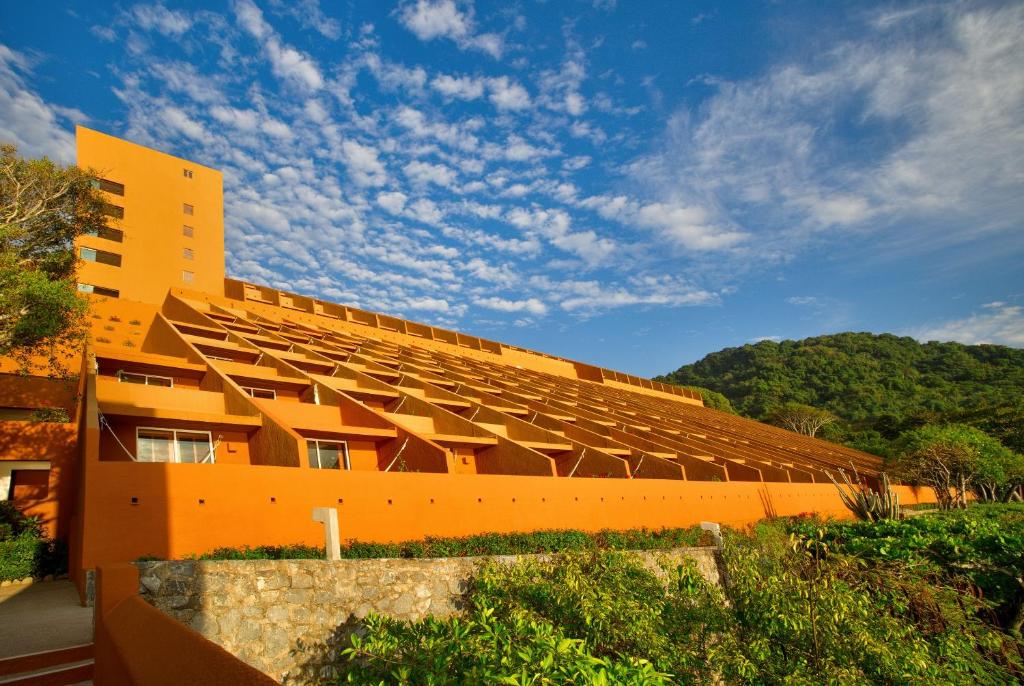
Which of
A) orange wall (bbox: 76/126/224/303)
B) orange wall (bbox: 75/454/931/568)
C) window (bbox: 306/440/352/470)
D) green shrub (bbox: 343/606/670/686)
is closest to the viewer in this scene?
green shrub (bbox: 343/606/670/686)

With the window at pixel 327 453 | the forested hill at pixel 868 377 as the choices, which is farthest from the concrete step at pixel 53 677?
the forested hill at pixel 868 377

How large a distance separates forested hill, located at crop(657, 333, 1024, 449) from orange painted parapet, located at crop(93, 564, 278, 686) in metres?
57.5

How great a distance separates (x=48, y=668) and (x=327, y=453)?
926 centimetres

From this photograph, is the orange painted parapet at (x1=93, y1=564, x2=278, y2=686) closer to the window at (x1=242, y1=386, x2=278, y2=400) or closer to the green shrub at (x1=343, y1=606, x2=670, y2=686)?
the green shrub at (x1=343, y1=606, x2=670, y2=686)

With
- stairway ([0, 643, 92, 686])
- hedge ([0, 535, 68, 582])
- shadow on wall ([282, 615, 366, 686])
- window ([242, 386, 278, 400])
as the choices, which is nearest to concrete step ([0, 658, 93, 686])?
stairway ([0, 643, 92, 686])

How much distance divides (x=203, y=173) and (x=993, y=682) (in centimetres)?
3937

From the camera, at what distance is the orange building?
10.0 metres

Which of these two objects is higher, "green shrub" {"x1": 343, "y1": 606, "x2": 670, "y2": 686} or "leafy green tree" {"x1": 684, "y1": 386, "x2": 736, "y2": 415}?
"leafy green tree" {"x1": 684, "y1": 386, "x2": 736, "y2": 415}

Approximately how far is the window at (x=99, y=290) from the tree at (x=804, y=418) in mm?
64408

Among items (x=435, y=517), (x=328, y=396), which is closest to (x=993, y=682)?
(x=435, y=517)

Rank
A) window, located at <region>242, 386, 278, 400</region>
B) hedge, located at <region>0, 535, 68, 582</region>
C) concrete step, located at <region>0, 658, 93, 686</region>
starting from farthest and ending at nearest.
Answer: window, located at <region>242, 386, 278, 400</region> < hedge, located at <region>0, 535, 68, 582</region> < concrete step, located at <region>0, 658, 93, 686</region>

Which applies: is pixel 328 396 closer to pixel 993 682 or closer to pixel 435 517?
pixel 435 517

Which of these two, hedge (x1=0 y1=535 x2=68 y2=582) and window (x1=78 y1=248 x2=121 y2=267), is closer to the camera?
hedge (x1=0 y1=535 x2=68 y2=582)

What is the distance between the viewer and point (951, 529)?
12633mm
